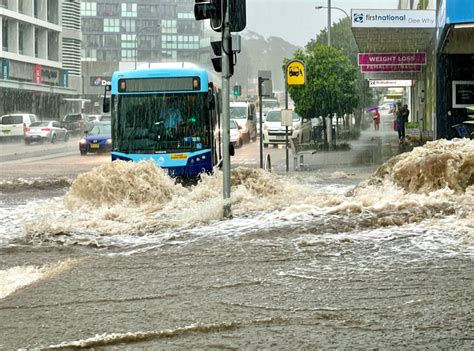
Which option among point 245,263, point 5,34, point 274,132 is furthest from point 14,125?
point 245,263

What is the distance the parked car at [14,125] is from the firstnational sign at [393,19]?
33.4m

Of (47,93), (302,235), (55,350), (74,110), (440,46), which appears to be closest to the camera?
(55,350)

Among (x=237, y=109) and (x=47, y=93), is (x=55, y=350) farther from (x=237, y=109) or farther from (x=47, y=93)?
(x=47, y=93)

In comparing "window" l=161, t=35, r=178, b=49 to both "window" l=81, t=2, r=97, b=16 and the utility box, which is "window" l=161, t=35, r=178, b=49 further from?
the utility box

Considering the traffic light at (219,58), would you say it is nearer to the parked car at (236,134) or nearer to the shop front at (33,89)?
the parked car at (236,134)

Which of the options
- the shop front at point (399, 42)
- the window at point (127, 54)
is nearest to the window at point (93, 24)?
the window at point (127, 54)

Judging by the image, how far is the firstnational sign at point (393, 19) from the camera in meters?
25.7

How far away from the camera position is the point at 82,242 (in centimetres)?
1114

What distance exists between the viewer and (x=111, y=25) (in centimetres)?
16625

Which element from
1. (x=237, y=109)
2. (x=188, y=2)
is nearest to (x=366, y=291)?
(x=237, y=109)

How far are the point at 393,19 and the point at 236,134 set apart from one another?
56.7 feet

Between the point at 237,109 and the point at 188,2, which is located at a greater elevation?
the point at 188,2

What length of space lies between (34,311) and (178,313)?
49.0 inches

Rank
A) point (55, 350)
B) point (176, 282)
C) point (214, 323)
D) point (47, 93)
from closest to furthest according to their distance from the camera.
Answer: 1. point (55, 350)
2. point (214, 323)
3. point (176, 282)
4. point (47, 93)
